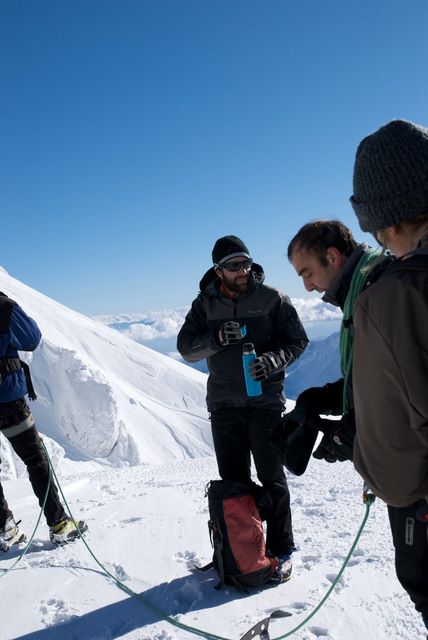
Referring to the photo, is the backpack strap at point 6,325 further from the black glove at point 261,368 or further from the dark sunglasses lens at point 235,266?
the black glove at point 261,368

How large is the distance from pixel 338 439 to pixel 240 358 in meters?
1.62

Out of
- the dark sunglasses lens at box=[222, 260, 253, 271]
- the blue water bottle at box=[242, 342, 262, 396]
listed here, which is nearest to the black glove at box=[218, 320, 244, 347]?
the blue water bottle at box=[242, 342, 262, 396]

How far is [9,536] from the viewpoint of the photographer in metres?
4.13

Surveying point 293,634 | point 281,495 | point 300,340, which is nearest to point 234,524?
point 281,495

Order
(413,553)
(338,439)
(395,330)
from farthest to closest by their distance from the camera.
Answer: (338,439) < (413,553) < (395,330)

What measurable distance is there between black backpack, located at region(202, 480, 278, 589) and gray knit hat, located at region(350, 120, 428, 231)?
2515mm

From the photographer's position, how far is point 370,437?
4.56ft

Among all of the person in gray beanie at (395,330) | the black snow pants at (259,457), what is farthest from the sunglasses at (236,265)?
the person in gray beanie at (395,330)

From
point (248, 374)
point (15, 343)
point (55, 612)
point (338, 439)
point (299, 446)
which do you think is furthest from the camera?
point (15, 343)

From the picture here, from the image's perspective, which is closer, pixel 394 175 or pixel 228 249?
pixel 394 175

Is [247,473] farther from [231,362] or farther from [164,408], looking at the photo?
[164,408]

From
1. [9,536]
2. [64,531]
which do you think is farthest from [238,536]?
[9,536]

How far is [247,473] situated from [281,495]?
1.10ft

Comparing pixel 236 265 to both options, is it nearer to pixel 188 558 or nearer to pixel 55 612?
pixel 188 558
